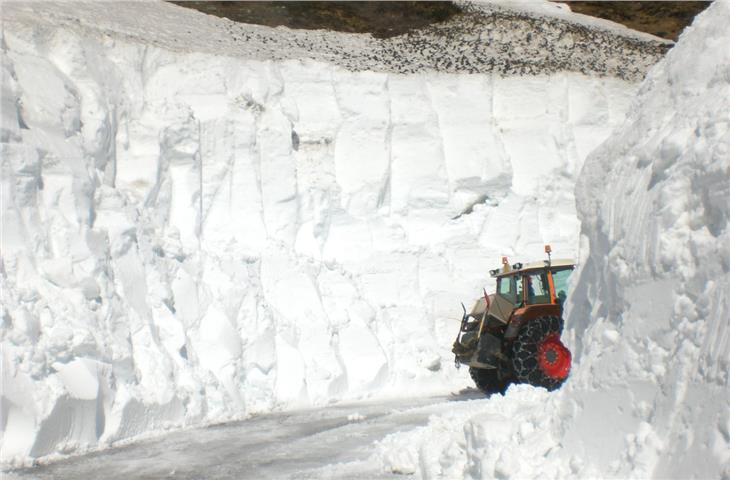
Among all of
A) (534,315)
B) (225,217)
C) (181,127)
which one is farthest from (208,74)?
(534,315)

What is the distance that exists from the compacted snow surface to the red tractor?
1.36 meters

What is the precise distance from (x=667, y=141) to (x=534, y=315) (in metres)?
6.85

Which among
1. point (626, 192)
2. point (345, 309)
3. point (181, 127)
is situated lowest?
point (345, 309)

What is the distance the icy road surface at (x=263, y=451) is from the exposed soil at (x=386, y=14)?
1463cm

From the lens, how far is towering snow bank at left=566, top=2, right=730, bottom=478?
412 cm

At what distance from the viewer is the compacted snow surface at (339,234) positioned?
15.5 ft

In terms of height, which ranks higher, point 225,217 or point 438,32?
point 438,32

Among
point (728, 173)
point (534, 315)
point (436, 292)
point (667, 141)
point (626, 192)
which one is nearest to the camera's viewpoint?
point (728, 173)

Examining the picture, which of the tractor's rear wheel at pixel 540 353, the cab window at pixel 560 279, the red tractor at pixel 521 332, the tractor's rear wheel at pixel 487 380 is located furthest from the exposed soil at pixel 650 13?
the tractor's rear wheel at pixel 540 353

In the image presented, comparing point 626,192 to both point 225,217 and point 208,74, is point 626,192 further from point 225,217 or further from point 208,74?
point 208,74

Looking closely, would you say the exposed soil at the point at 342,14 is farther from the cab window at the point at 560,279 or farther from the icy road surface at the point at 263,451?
the icy road surface at the point at 263,451

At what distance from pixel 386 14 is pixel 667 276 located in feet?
69.0

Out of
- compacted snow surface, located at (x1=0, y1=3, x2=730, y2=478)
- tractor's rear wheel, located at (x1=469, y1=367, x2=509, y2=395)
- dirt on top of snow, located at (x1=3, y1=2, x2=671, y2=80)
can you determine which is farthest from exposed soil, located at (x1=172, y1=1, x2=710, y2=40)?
tractor's rear wheel, located at (x1=469, y1=367, x2=509, y2=395)

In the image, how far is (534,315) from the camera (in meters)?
11.4
